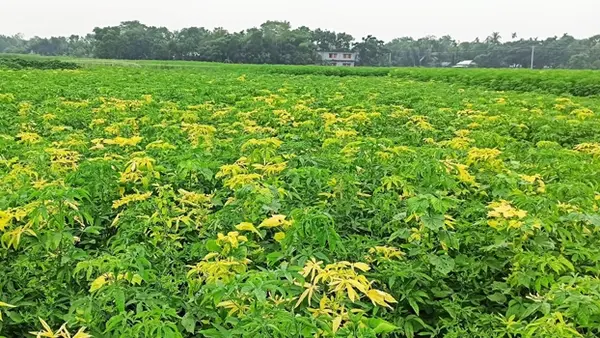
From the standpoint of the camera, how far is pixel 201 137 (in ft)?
16.0

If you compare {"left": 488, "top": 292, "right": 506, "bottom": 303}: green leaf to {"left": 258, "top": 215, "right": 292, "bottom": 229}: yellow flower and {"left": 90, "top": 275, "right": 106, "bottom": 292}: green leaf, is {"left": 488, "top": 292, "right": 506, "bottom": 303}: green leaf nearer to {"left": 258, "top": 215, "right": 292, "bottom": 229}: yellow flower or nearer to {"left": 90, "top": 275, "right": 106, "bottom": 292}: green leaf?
{"left": 258, "top": 215, "right": 292, "bottom": 229}: yellow flower

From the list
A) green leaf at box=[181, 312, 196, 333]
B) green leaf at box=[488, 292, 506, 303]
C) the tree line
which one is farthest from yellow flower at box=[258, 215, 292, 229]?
the tree line

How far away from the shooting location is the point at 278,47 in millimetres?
60781

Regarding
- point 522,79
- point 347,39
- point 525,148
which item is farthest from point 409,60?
point 525,148

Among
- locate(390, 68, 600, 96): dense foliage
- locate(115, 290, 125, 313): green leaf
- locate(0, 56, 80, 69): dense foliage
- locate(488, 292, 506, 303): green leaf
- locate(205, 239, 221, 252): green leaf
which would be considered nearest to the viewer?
locate(115, 290, 125, 313): green leaf

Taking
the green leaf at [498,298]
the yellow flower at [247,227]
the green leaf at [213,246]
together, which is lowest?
the green leaf at [498,298]

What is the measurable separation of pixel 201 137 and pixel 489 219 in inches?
109

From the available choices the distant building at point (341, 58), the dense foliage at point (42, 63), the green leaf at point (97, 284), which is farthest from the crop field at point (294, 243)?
the distant building at point (341, 58)

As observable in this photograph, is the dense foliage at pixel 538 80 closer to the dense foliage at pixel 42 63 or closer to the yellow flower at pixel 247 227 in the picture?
the yellow flower at pixel 247 227

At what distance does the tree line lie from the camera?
199 ft

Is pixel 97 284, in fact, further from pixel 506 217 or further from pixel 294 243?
pixel 506 217

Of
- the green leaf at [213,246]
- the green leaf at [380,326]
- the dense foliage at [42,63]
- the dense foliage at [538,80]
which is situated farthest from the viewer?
the dense foliage at [42,63]

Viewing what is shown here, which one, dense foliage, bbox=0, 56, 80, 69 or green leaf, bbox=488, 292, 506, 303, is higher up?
dense foliage, bbox=0, 56, 80, 69

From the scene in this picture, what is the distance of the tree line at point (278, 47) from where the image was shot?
60.5 meters
